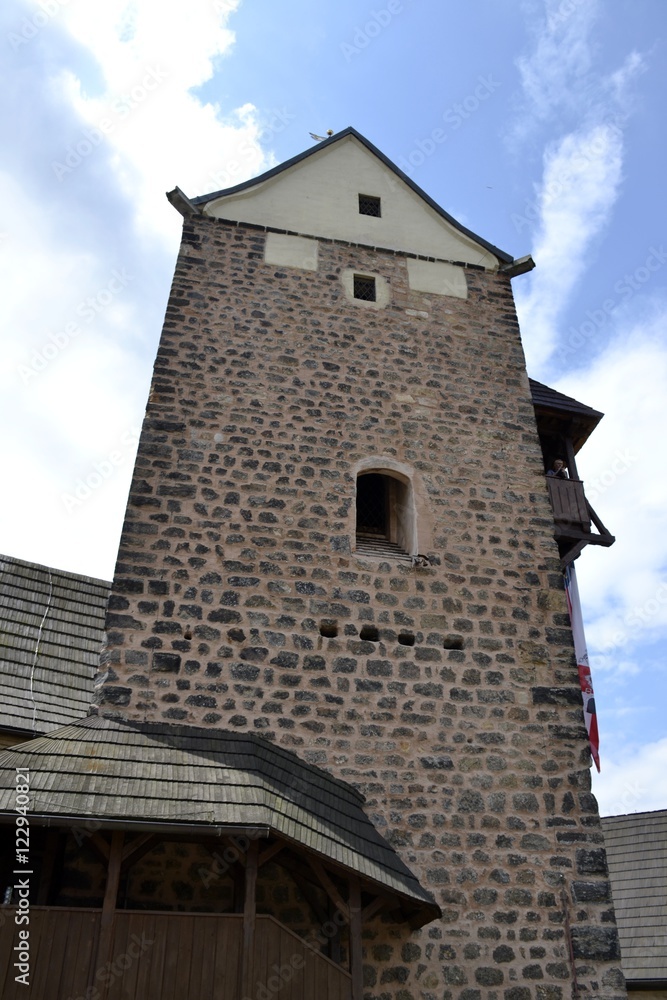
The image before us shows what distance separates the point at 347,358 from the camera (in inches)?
318

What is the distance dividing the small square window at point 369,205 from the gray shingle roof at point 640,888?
1128cm

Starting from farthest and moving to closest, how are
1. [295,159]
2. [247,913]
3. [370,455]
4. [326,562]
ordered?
[295,159]
[370,455]
[326,562]
[247,913]

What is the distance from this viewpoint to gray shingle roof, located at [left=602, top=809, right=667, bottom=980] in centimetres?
1142

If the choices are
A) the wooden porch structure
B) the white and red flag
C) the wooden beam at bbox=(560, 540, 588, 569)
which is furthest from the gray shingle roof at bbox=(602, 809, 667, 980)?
the wooden porch structure

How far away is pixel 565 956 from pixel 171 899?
2896 mm

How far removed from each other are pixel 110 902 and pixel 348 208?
25.8 ft

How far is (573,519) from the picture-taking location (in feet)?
29.5

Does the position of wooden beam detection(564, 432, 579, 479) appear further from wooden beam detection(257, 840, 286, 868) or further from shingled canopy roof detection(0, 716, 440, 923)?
wooden beam detection(257, 840, 286, 868)

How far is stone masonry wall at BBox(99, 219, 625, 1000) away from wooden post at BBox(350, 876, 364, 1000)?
2.81 ft

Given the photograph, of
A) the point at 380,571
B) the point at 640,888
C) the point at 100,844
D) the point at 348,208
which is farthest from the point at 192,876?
the point at 640,888

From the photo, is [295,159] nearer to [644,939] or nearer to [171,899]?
[171,899]

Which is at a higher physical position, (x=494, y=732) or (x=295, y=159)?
(x=295, y=159)

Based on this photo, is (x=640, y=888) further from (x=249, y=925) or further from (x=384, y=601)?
(x=249, y=925)

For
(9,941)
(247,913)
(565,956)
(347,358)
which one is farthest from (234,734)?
(347,358)
